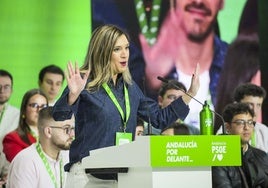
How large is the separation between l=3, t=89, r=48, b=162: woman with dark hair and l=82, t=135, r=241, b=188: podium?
2629 mm

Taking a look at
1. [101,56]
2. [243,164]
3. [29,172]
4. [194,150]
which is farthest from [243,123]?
[194,150]

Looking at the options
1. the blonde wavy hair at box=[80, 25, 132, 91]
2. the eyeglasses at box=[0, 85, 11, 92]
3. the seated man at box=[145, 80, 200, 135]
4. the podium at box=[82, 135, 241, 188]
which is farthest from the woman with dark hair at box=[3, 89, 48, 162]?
the podium at box=[82, 135, 241, 188]

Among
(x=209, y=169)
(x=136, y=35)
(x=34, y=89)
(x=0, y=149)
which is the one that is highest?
(x=136, y=35)

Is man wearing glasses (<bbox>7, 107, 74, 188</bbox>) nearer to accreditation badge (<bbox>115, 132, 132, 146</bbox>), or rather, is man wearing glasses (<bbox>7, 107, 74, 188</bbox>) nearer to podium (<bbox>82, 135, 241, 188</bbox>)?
accreditation badge (<bbox>115, 132, 132, 146</bbox>)

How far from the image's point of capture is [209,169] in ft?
10.9

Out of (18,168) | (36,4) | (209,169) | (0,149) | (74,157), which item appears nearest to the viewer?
(209,169)

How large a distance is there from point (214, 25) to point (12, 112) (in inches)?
Result: 87.3

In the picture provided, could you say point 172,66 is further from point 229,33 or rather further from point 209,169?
point 209,169

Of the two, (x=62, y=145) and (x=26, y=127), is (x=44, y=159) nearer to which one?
(x=62, y=145)

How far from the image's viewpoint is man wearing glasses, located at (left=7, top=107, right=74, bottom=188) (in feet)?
16.6

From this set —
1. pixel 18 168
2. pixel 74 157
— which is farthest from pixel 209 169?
pixel 18 168

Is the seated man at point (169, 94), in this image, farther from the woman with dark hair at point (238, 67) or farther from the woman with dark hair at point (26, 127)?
the woman with dark hair at point (26, 127)

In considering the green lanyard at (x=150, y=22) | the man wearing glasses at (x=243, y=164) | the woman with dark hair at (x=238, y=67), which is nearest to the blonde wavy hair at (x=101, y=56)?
the man wearing glasses at (x=243, y=164)

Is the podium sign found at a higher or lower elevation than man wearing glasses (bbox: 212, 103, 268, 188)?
lower
